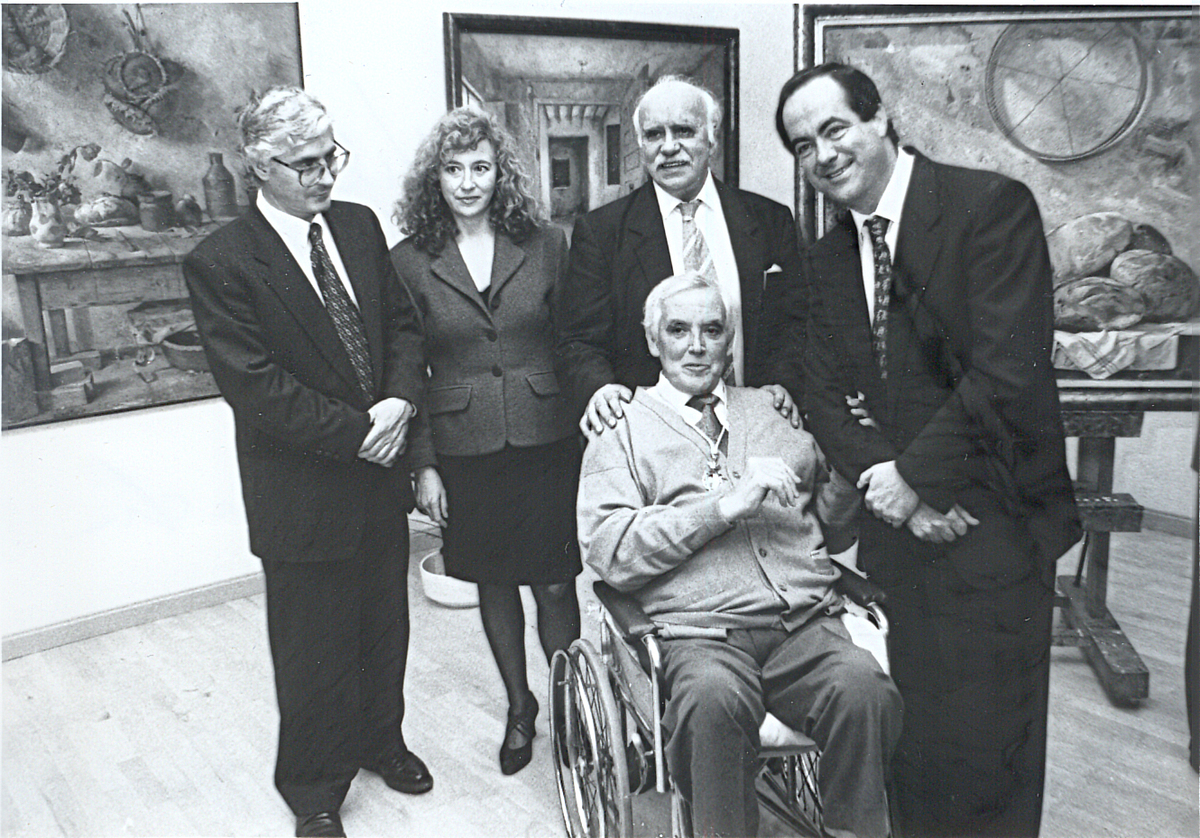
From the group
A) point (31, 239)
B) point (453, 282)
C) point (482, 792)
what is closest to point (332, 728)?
point (482, 792)

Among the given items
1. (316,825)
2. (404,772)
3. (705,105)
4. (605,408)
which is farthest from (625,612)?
(705,105)

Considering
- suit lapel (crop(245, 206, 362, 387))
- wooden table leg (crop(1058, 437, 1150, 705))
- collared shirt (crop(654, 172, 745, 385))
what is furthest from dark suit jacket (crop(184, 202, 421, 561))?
wooden table leg (crop(1058, 437, 1150, 705))

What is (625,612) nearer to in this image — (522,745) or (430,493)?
(430,493)

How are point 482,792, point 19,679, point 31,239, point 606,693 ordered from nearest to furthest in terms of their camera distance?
point 606,693 → point 31,239 → point 19,679 → point 482,792

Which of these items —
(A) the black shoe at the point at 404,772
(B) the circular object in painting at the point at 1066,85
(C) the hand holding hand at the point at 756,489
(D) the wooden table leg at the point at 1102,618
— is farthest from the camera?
(D) the wooden table leg at the point at 1102,618

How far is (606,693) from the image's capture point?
1855 mm

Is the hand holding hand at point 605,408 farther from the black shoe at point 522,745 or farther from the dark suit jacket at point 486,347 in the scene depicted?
the black shoe at point 522,745

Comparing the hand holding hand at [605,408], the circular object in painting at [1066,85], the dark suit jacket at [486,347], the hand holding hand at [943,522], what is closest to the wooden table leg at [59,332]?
the dark suit jacket at [486,347]

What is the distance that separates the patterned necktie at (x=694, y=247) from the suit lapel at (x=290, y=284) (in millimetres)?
823

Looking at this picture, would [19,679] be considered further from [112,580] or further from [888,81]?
[888,81]

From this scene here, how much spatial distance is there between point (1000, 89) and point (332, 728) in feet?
7.03

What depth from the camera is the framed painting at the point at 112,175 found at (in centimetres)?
194

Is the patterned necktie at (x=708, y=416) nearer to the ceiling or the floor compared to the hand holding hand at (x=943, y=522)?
nearer to the ceiling

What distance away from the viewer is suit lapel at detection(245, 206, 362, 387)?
1.99 m
